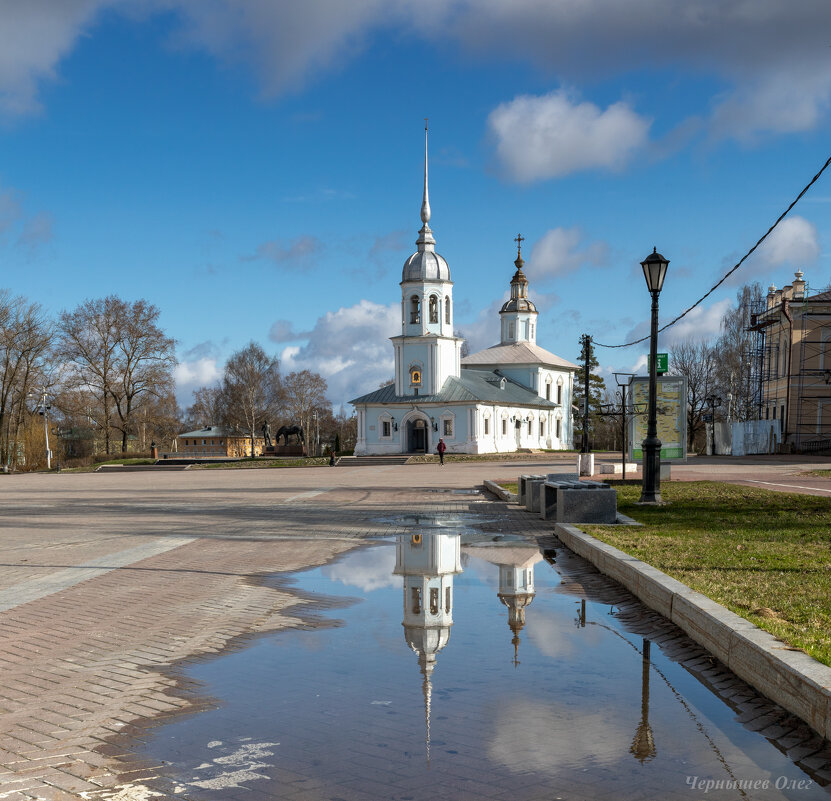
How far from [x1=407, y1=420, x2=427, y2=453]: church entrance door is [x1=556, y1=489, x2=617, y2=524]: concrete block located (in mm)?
53078

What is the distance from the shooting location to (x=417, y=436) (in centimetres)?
6725

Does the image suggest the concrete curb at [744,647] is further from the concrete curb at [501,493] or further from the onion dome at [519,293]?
the onion dome at [519,293]

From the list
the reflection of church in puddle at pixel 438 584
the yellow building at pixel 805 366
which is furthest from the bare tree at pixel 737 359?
the reflection of church in puddle at pixel 438 584

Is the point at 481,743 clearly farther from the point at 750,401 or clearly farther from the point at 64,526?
the point at 750,401

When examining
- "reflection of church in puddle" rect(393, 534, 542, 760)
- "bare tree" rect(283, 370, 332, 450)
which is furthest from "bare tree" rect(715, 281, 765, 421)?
"reflection of church in puddle" rect(393, 534, 542, 760)

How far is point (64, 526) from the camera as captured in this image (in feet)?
51.0

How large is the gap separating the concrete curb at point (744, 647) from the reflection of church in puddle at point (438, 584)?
3.65 feet

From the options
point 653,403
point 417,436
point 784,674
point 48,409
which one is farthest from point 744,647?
point 417,436

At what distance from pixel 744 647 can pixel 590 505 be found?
25.4ft

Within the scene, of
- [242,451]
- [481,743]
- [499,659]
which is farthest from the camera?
[242,451]

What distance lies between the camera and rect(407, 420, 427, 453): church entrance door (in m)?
66.4

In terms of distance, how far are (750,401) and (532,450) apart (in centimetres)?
1721

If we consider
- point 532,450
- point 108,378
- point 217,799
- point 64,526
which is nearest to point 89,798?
point 217,799

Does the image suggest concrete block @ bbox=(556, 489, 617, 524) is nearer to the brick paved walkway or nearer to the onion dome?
the brick paved walkway
